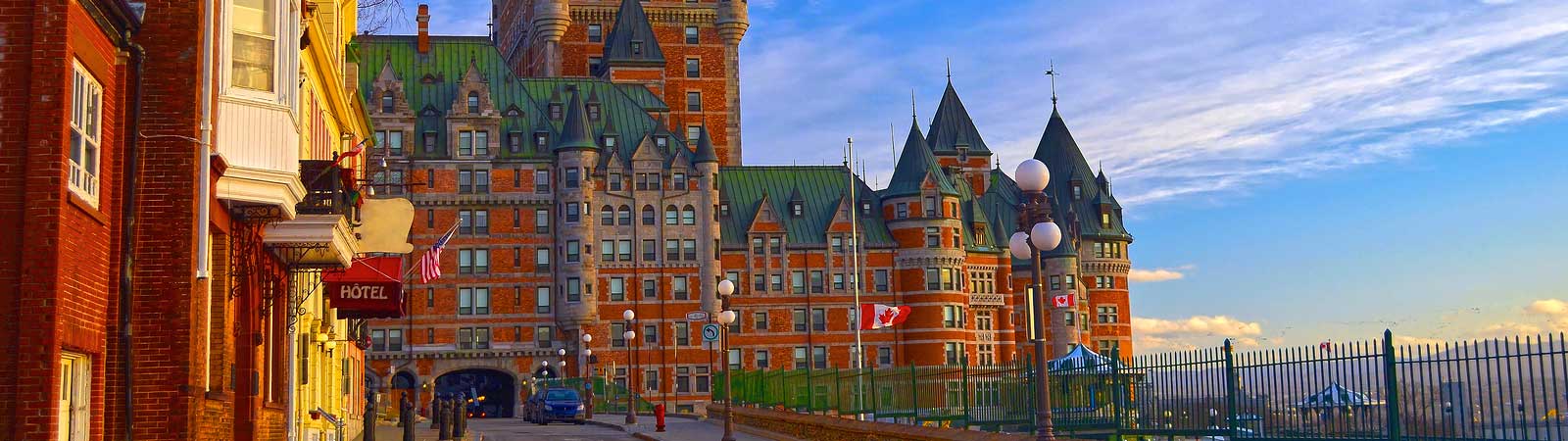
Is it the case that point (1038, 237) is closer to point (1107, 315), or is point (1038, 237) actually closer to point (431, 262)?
point (431, 262)

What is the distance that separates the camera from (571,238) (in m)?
96.5

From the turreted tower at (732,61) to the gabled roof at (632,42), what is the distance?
5.65m

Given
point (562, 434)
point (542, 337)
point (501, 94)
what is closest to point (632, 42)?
point (501, 94)

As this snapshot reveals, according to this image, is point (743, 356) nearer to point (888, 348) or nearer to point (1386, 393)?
point (888, 348)

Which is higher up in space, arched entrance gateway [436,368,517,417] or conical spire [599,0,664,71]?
conical spire [599,0,664,71]

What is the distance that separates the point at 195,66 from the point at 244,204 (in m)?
2.19

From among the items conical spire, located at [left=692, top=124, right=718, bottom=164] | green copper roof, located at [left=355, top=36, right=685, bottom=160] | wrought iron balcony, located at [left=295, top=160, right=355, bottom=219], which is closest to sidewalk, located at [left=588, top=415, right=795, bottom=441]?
wrought iron balcony, located at [left=295, top=160, right=355, bottom=219]

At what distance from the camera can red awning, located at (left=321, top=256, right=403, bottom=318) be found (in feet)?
101

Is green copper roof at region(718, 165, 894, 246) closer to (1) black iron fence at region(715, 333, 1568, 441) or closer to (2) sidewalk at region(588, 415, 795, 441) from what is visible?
(2) sidewalk at region(588, 415, 795, 441)

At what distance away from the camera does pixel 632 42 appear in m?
109

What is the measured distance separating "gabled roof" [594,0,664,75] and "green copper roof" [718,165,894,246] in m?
8.77

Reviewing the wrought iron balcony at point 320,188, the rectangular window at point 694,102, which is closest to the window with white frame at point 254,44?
the wrought iron balcony at point 320,188

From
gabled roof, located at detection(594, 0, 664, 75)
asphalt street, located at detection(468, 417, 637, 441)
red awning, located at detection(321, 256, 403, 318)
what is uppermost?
gabled roof, located at detection(594, 0, 664, 75)

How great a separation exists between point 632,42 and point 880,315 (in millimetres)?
32976
